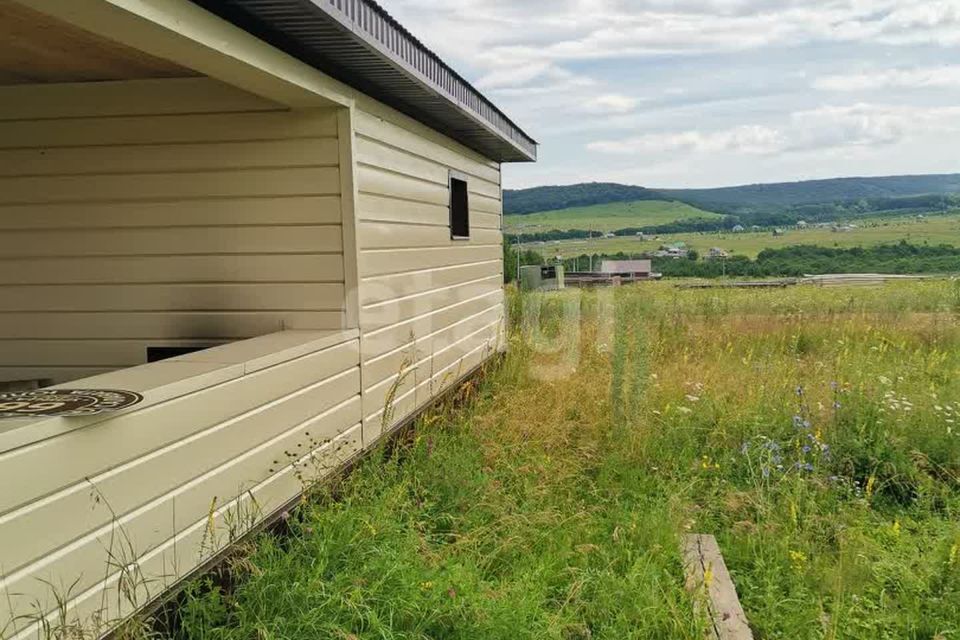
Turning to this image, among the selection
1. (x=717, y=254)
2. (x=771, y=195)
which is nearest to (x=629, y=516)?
(x=717, y=254)

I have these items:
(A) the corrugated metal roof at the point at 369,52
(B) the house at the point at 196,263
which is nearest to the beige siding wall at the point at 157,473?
(B) the house at the point at 196,263

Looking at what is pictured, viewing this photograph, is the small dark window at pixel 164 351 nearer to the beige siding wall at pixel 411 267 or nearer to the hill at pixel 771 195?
the beige siding wall at pixel 411 267

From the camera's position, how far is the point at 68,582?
2221 mm

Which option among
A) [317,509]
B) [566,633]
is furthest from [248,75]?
[566,633]

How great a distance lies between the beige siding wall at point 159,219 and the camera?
13.7 ft

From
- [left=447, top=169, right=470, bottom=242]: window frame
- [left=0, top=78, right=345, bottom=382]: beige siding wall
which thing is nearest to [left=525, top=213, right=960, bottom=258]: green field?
[left=447, top=169, right=470, bottom=242]: window frame

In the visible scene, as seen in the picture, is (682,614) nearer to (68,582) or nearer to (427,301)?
(68,582)

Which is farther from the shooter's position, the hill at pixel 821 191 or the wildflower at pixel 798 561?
the hill at pixel 821 191

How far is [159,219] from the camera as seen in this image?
4254 millimetres

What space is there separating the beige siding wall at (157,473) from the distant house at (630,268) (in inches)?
911

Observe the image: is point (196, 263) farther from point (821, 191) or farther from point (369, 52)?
point (821, 191)

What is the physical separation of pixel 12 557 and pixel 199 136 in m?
2.78

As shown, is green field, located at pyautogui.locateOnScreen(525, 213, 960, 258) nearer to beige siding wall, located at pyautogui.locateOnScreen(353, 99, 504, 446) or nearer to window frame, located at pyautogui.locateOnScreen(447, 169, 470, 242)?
window frame, located at pyautogui.locateOnScreen(447, 169, 470, 242)

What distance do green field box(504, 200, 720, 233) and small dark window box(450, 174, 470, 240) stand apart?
3882 centimetres
